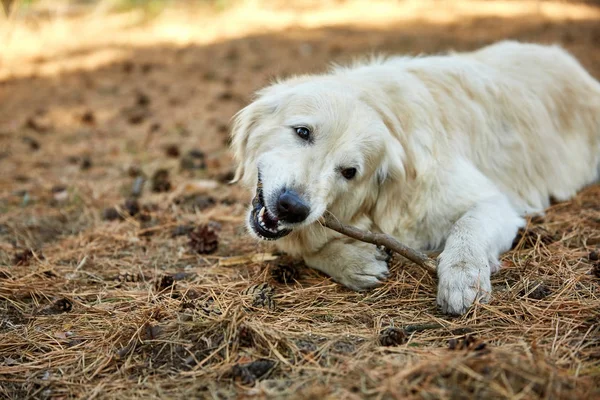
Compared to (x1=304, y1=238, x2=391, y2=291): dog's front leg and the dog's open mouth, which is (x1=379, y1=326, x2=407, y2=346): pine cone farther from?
the dog's open mouth

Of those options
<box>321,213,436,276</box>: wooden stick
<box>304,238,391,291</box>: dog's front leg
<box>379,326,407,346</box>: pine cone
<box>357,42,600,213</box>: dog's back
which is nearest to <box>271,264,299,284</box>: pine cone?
<box>304,238,391,291</box>: dog's front leg

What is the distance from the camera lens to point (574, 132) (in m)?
4.83

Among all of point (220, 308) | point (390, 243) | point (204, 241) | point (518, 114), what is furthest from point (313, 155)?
point (518, 114)

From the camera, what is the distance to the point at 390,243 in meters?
3.19

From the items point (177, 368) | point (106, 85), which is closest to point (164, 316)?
point (177, 368)

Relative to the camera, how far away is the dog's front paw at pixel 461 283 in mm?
2852

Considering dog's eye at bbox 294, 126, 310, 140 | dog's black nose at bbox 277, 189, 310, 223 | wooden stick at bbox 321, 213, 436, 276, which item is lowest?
wooden stick at bbox 321, 213, 436, 276

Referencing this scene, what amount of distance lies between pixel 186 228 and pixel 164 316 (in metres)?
1.39

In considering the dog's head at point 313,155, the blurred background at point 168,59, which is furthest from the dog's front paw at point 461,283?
the blurred background at point 168,59

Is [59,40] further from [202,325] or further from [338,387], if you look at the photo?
[338,387]

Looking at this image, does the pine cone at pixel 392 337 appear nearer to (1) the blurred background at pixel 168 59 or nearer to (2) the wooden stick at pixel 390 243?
(2) the wooden stick at pixel 390 243

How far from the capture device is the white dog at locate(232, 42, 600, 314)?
318cm

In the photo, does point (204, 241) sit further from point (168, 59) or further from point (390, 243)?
point (168, 59)

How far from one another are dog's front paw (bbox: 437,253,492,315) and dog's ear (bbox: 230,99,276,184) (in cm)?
149
